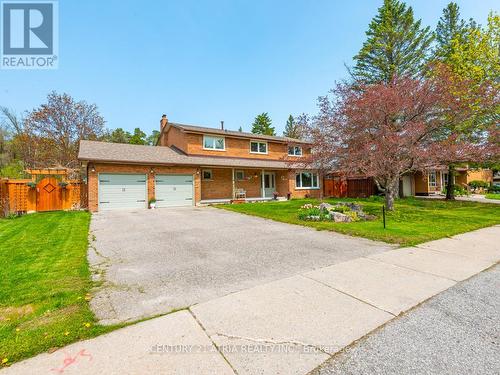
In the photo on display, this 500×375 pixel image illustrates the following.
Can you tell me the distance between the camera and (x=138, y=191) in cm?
1491

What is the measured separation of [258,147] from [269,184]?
3556mm

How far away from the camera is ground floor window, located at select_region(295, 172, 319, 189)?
22328 millimetres

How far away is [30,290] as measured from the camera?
Answer: 3646 mm

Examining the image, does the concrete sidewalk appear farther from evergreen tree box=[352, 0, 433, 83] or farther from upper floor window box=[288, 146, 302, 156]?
evergreen tree box=[352, 0, 433, 83]

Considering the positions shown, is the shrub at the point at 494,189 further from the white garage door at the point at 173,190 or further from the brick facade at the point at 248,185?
the white garage door at the point at 173,190

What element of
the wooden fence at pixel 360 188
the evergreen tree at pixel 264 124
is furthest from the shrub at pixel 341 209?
the evergreen tree at pixel 264 124

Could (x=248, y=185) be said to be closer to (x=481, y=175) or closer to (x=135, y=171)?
(x=135, y=171)

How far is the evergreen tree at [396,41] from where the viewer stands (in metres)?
22.5

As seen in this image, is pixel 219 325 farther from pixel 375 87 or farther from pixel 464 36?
pixel 464 36

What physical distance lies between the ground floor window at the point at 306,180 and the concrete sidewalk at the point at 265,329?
18.0m

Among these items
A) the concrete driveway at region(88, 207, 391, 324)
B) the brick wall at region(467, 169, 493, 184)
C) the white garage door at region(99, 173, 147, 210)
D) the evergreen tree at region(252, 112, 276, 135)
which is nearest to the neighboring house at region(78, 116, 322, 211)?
the white garage door at region(99, 173, 147, 210)

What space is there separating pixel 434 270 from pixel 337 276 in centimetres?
200

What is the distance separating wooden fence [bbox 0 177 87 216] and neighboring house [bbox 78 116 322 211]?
5.08 ft

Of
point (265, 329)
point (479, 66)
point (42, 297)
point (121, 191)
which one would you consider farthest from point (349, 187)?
point (42, 297)
